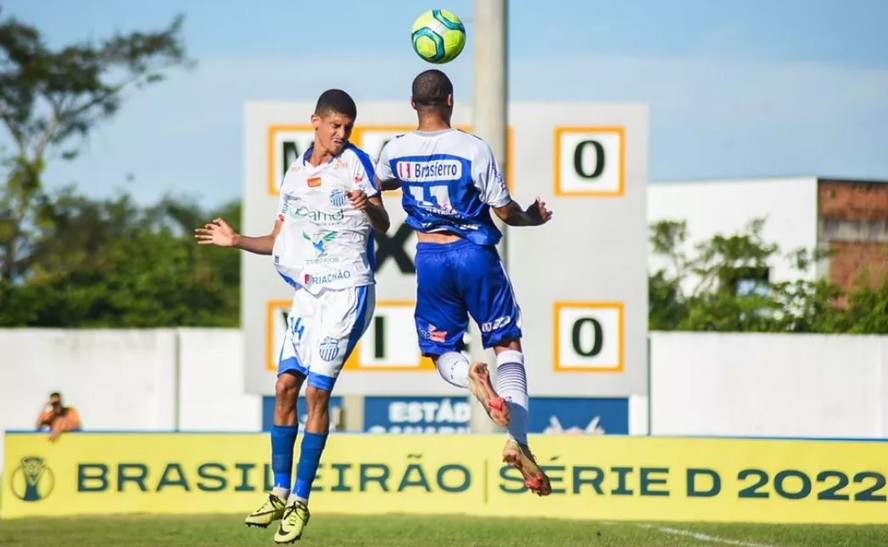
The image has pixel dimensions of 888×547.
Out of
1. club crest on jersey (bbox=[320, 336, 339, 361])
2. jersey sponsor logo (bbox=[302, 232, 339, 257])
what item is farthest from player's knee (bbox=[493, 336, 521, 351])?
jersey sponsor logo (bbox=[302, 232, 339, 257])

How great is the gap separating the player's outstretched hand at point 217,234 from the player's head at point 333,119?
0.82 m

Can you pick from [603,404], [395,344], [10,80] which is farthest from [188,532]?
[10,80]

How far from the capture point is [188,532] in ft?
47.8

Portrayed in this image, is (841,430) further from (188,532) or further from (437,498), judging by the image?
A: (188,532)

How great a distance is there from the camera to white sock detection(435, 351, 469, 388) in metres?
10.0

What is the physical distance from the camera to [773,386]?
1098 inches

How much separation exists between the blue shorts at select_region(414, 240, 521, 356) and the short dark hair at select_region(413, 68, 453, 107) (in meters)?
0.86

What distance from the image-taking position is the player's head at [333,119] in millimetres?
10148

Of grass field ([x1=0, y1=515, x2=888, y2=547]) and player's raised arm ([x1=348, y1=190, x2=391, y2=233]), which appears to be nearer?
player's raised arm ([x1=348, y1=190, x2=391, y2=233])

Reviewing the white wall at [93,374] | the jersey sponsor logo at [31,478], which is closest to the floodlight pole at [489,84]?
the jersey sponsor logo at [31,478]

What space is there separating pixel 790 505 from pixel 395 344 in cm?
685

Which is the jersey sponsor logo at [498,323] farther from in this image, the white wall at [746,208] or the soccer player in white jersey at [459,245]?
the white wall at [746,208]

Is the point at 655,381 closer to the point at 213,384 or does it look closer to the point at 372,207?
the point at 213,384

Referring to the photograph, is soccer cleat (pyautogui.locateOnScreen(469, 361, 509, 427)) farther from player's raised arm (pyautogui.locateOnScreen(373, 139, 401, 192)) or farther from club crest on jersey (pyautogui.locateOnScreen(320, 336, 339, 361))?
player's raised arm (pyautogui.locateOnScreen(373, 139, 401, 192))
